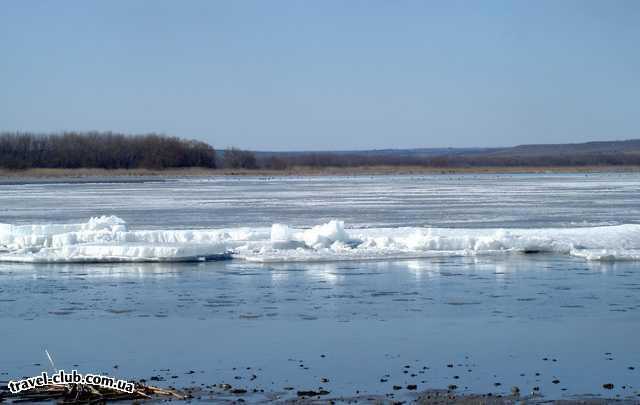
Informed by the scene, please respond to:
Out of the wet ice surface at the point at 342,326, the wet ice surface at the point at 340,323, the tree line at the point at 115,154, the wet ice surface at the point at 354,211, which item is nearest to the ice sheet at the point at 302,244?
the wet ice surface at the point at 340,323

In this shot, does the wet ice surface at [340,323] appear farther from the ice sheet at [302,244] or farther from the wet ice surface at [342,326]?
the ice sheet at [302,244]

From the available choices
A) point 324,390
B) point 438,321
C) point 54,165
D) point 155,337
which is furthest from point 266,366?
point 54,165

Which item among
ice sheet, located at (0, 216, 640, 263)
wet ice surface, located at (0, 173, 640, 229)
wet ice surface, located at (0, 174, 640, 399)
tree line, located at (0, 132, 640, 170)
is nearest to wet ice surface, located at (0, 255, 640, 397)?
wet ice surface, located at (0, 174, 640, 399)

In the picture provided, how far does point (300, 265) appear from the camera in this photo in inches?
569

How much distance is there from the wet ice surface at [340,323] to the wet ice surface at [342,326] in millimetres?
20

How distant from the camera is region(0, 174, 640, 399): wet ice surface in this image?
23.9 ft

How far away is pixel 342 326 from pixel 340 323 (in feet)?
0.52

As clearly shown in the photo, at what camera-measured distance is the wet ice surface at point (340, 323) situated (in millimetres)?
7273

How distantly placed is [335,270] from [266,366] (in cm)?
618

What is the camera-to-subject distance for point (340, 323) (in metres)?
9.32

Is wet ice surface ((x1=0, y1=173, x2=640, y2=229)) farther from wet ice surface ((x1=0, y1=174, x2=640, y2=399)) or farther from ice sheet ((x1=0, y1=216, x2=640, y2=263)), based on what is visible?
wet ice surface ((x1=0, y1=174, x2=640, y2=399))

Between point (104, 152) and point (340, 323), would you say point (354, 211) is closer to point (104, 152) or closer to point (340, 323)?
point (340, 323)

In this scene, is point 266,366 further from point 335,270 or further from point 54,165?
point 54,165

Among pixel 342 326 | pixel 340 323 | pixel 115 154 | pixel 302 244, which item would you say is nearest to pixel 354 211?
pixel 302 244
